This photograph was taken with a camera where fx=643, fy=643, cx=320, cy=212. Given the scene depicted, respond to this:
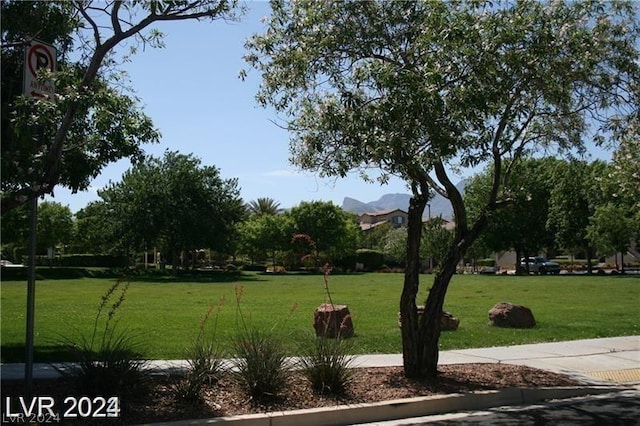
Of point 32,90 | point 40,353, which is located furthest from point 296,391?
point 40,353

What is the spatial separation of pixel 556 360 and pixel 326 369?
5627 mm

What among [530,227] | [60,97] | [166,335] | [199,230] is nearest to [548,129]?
[60,97]

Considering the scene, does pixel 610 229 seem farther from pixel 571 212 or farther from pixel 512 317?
pixel 512 317

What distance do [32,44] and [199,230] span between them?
151ft

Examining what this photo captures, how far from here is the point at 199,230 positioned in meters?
52.8

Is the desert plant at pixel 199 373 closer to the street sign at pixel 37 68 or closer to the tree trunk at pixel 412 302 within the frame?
the tree trunk at pixel 412 302

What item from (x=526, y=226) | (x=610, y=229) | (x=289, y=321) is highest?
(x=526, y=226)

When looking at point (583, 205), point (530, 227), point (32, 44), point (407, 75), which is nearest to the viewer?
point (32, 44)

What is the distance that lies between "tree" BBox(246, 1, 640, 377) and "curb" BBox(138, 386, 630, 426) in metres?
1.03

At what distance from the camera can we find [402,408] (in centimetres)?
821

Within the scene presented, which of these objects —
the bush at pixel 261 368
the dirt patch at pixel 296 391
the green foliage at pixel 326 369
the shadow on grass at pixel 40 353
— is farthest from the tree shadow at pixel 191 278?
the bush at pixel 261 368

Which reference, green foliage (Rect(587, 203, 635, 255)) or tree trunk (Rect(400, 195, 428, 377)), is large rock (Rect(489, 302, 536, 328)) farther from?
green foliage (Rect(587, 203, 635, 255))

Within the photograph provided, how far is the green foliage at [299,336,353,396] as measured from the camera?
8477 millimetres

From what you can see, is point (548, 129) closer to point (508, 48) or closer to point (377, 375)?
point (508, 48)
